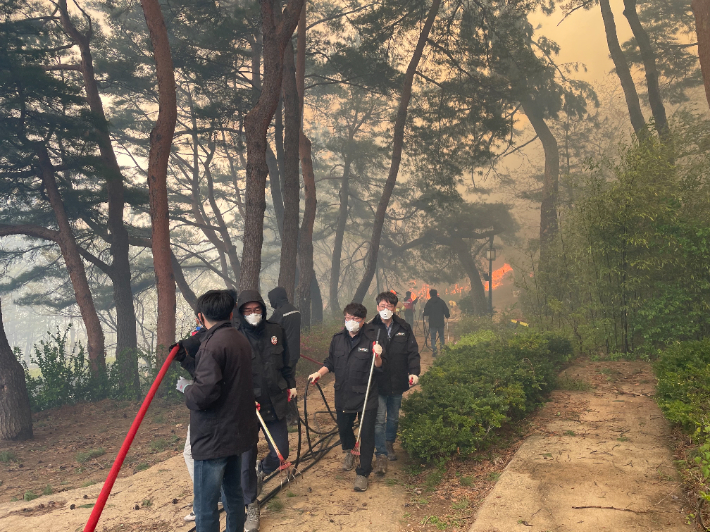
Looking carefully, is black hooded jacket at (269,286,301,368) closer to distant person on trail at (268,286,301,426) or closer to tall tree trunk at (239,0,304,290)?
distant person on trail at (268,286,301,426)

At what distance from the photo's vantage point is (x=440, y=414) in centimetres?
649

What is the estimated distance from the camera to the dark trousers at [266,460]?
15.3 ft

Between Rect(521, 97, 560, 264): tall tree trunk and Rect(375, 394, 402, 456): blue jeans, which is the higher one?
Rect(521, 97, 560, 264): tall tree trunk

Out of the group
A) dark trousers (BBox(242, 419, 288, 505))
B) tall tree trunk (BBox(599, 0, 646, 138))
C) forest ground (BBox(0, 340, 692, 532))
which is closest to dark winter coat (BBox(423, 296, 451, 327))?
forest ground (BBox(0, 340, 692, 532))

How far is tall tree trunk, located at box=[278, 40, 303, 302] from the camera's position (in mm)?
13898

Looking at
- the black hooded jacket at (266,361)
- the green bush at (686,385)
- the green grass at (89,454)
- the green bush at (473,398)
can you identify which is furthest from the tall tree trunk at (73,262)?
the green bush at (686,385)

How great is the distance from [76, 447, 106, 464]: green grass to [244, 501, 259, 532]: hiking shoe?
548cm

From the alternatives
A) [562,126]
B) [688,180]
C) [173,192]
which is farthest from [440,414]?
[562,126]

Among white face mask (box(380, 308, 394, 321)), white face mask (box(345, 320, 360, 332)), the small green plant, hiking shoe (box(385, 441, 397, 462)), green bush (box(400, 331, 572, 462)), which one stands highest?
white face mask (box(380, 308, 394, 321))

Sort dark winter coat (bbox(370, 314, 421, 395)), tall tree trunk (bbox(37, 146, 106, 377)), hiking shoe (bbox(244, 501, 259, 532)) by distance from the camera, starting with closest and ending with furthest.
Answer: hiking shoe (bbox(244, 501, 259, 532))
dark winter coat (bbox(370, 314, 421, 395))
tall tree trunk (bbox(37, 146, 106, 377))

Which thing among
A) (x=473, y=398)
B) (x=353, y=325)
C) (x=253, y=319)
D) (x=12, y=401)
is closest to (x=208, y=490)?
(x=253, y=319)

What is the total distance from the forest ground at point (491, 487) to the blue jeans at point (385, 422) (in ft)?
1.11

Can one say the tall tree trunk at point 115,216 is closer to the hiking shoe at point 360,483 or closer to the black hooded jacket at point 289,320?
the black hooded jacket at point 289,320

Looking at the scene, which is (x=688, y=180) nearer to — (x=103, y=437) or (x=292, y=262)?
(x=292, y=262)
